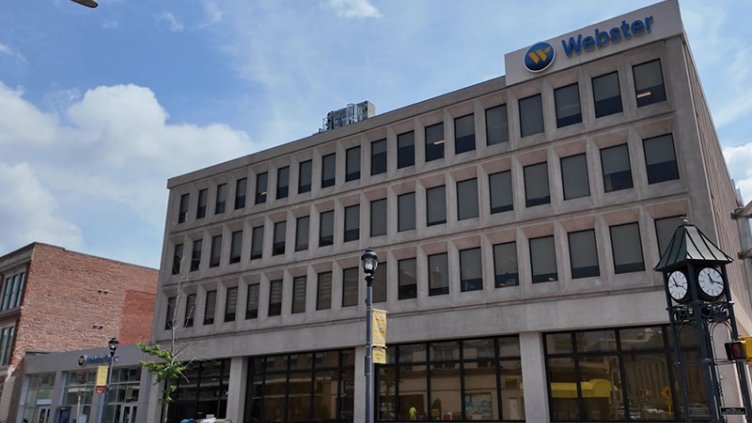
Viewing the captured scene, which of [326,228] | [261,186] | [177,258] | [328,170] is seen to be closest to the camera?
[326,228]

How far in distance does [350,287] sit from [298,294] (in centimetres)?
339

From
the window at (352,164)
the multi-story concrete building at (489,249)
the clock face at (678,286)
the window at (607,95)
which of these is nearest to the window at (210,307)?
the multi-story concrete building at (489,249)

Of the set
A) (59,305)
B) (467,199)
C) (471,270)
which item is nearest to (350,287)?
(471,270)

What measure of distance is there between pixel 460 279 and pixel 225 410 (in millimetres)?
15218

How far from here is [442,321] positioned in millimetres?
27141

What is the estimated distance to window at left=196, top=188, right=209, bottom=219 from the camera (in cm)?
3900

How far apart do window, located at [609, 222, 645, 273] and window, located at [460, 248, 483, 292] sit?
18.6 ft

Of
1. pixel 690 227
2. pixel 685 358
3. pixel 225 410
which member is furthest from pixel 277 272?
pixel 690 227

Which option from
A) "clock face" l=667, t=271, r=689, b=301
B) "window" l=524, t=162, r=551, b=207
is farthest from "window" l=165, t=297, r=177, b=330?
"clock face" l=667, t=271, r=689, b=301

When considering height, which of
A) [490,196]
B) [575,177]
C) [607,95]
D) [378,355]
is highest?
[607,95]

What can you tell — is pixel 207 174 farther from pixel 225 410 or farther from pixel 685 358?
pixel 685 358

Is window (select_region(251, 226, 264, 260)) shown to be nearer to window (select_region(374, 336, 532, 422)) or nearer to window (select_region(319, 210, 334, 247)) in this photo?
window (select_region(319, 210, 334, 247))

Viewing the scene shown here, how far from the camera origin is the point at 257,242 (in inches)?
1407

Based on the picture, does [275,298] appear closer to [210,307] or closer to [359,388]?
[210,307]
